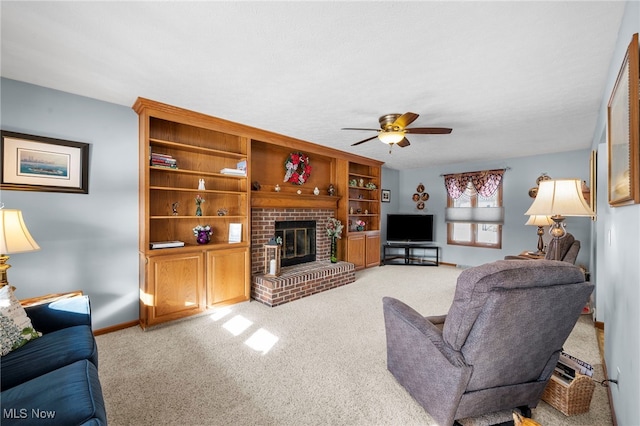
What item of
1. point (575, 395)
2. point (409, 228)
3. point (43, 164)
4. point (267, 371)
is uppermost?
point (43, 164)

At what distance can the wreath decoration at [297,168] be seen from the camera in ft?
15.2

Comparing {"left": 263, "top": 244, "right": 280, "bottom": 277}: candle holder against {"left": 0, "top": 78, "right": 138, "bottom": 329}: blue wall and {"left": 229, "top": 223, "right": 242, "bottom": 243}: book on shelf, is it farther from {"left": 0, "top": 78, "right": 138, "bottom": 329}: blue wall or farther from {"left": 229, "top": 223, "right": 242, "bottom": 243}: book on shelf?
{"left": 0, "top": 78, "right": 138, "bottom": 329}: blue wall

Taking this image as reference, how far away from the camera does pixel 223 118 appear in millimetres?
3396

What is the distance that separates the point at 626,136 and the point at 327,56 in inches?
69.4

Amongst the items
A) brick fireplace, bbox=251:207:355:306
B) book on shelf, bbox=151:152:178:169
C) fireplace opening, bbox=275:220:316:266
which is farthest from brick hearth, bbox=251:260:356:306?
book on shelf, bbox=151:152:178:169

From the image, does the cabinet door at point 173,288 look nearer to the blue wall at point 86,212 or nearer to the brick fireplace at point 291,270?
the blue wall at point 86,212

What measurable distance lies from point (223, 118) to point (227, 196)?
108 centimetres

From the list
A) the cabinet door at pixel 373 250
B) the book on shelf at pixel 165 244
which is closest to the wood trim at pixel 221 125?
the book on shelf at pixel 165 244

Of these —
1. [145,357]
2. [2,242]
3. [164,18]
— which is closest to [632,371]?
[164,18]

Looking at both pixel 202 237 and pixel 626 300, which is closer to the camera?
pixel 626 300

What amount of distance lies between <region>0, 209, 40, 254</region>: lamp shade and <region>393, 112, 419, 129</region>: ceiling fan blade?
10.6 ft

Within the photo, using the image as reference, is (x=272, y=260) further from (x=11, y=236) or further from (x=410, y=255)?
(x=410, y=255)

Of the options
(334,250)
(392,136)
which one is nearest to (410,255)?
(334,250)

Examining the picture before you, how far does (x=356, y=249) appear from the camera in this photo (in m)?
5.76
